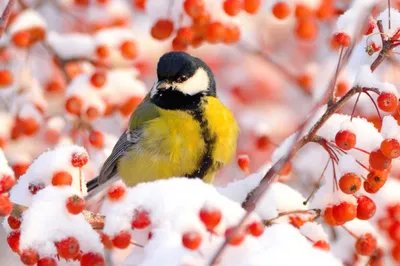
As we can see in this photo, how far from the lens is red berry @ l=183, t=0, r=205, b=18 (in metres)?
2.82

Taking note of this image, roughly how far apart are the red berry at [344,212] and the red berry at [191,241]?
604mm

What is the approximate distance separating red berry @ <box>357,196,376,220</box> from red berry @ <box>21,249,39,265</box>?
0.87 m

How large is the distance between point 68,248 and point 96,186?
1641mm

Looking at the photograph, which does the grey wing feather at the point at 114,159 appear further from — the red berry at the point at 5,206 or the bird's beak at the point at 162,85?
the red berry at the point at 5,206

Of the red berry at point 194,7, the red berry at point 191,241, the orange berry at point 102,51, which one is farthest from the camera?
the orange berry at point 102,51

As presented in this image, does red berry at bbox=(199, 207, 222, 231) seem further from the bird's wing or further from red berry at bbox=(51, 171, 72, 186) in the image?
the bird's wing

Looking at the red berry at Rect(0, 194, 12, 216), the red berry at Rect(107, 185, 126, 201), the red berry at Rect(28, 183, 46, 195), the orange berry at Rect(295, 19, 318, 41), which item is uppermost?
the orange berry at Rect(295, 19, 318, 41)

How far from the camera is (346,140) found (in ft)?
5.70

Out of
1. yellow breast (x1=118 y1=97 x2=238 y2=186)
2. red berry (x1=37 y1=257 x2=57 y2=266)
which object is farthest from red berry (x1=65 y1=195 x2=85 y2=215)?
yellow breast (x1=118 y1=97 x2=238 y2=186)

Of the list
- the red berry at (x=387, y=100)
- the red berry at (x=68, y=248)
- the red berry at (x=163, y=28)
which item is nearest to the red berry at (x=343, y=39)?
the red berry at (x=387, y=100)

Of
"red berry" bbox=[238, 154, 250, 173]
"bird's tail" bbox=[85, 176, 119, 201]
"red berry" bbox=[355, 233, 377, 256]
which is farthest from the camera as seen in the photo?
"bird's tail" bbox=[85, 176, 119, 201]

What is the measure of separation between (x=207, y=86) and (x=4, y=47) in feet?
3.63

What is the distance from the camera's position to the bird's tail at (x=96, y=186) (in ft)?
10.2

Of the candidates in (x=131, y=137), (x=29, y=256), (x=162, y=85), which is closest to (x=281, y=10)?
(x=162, y=85)
